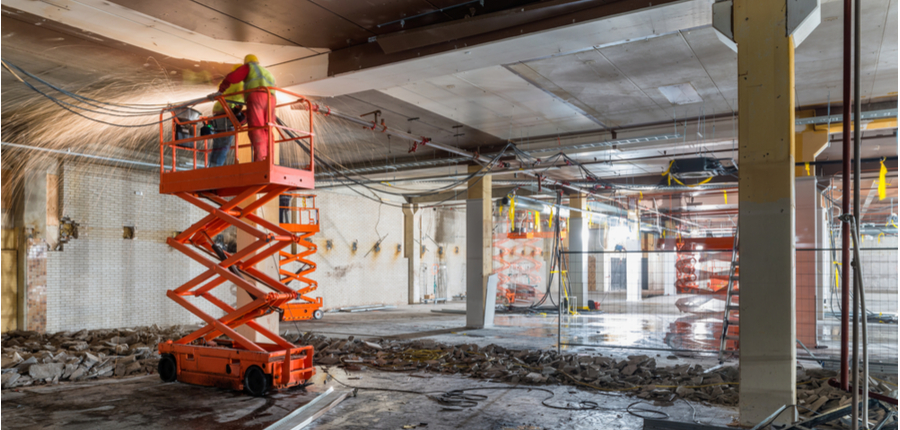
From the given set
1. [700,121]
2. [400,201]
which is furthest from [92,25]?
[400,201]

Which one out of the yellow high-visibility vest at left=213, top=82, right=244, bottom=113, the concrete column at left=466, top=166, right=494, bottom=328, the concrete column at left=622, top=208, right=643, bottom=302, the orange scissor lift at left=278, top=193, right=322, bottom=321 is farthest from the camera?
the concrete column at left=622, top=208, right=643, bottom=302

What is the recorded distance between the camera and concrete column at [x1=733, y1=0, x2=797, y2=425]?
5.36 metres

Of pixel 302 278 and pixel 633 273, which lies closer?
pixel 302 278

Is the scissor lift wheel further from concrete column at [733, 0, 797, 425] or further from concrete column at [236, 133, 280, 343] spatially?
concrete column at [733, 0, 797, 425]

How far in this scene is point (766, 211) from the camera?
5.46m

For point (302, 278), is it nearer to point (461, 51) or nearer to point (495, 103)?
point (495, 103)

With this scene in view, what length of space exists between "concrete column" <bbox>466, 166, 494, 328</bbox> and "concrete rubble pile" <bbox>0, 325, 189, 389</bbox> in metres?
7.08

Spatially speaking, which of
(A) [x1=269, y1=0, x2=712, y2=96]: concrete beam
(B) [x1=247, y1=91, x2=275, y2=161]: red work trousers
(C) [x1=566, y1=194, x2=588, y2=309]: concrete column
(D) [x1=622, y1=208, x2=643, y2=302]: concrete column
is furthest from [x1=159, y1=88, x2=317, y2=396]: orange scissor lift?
(D) [x1=622, y1=208, x2=643, y2=302]: concrete column

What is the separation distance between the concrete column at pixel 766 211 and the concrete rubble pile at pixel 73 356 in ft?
27.7

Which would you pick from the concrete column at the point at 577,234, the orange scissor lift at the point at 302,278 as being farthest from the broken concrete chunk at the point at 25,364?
the concrete column at the point at 577,234

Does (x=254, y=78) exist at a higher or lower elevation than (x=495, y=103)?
lower

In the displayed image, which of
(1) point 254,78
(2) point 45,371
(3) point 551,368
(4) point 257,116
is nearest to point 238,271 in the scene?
(4) point 257,116

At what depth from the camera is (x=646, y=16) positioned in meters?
6.18

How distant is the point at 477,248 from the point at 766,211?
989 cm
